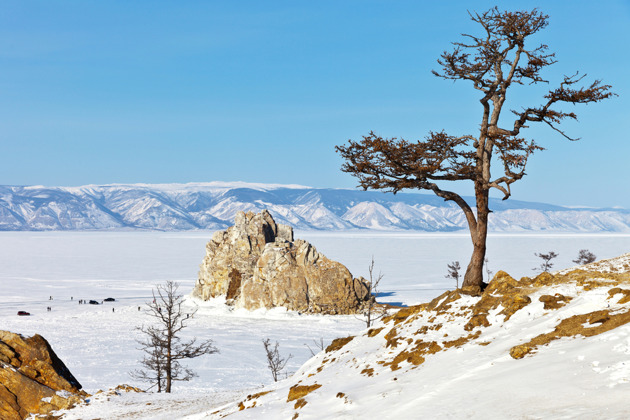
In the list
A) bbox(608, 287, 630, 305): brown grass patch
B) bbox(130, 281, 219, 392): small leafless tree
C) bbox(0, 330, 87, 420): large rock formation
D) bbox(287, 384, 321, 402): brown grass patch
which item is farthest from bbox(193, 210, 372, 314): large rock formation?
bbox(608, 287, 630, 305): brown grass patch

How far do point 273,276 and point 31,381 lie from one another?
56.2m

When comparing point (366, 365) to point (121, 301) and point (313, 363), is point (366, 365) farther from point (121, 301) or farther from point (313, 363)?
point (121, 301)

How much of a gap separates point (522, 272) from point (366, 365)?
4136 inches

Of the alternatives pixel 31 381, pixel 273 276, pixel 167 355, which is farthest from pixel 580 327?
pixel 273 276

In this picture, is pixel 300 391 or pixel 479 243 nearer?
pixel 300 391

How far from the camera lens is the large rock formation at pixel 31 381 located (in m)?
18.8

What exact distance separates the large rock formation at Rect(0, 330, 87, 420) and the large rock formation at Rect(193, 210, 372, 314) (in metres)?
51.3

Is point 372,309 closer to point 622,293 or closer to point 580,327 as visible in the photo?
point 622,293

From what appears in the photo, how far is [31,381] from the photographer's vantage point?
19438 mm

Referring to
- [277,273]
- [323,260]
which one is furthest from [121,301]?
[323,260]

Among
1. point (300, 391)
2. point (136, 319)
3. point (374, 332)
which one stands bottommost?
point (136, 319)

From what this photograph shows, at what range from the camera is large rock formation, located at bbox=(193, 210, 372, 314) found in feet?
239

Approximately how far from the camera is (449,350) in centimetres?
1329

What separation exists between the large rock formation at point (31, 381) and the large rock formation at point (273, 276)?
2021 inches
